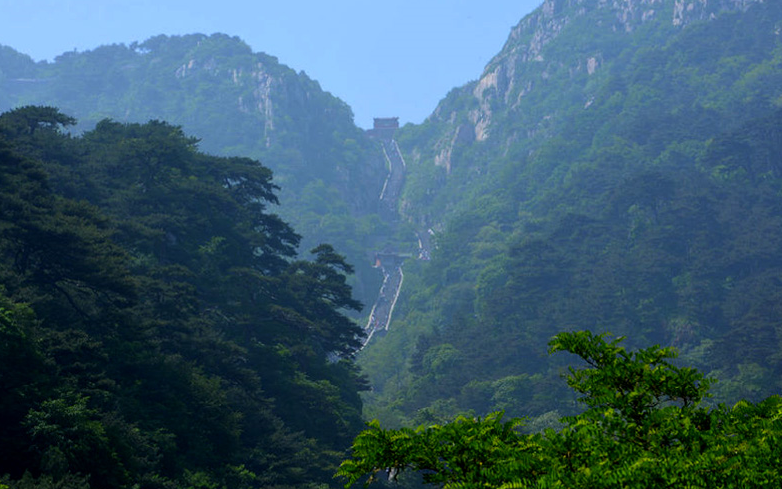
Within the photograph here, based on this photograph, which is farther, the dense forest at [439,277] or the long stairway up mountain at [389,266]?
the long stairway up mountain at [389,266]

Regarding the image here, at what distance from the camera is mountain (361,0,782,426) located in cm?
7856

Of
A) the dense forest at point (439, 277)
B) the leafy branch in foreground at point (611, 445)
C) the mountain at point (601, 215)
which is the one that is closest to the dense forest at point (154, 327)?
the dense forest at point (439, 277)

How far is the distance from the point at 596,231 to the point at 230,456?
70198mm

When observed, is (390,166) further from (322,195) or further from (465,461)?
(465,461)

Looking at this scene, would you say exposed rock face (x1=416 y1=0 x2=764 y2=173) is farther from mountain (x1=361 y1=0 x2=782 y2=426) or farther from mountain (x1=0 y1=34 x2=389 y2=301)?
mountain (x1=0 y1=34 x2=389 y2=301)

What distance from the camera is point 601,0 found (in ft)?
628

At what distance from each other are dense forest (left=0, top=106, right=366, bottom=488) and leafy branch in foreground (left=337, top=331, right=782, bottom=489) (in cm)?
1286

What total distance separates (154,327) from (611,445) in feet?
98.8

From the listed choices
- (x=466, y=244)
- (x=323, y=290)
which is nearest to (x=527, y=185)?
(x=466, y=244)

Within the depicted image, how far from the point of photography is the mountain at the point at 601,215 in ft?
258

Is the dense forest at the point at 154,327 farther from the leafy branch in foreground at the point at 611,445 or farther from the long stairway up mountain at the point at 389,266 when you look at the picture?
the long stairway up mountain at the point at 389,266

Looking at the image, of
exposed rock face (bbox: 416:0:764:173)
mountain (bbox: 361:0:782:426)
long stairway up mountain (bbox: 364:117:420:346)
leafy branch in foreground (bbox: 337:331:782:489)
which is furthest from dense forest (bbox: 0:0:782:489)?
long stairway up mountain (bbox: 364:117:420:346)

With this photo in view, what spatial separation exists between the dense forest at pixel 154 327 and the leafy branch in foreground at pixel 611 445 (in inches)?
506

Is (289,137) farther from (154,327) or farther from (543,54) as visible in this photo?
(154,327)
